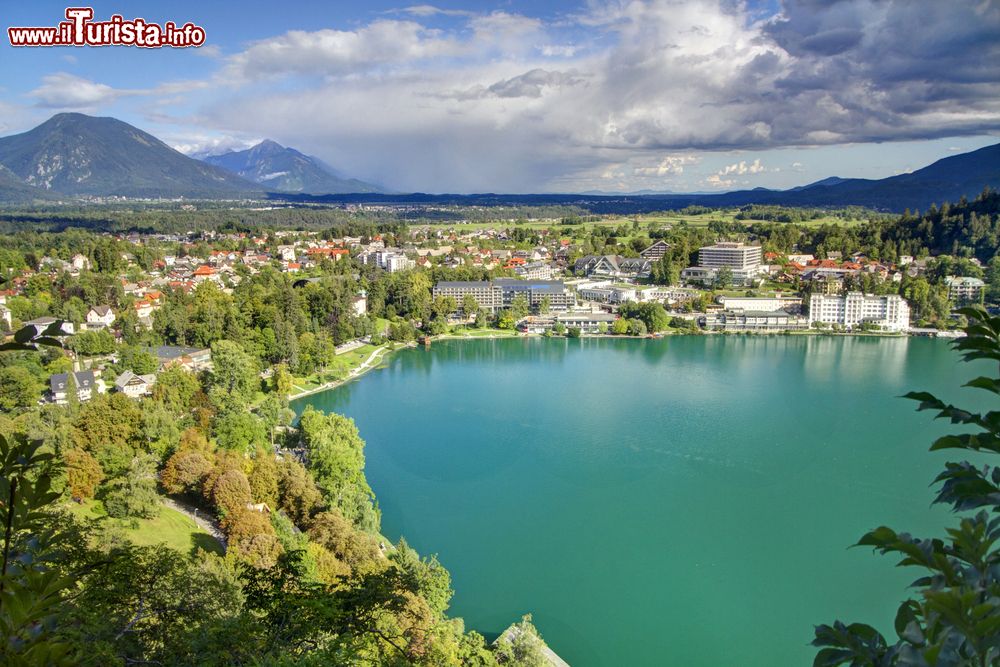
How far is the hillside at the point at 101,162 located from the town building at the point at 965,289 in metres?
68.5

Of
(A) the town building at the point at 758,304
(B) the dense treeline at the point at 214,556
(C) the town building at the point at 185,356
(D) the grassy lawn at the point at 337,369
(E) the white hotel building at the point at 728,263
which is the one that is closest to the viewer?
(B) the dense treeline at the point at 214,556

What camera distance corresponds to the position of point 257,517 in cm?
498

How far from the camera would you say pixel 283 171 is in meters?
130

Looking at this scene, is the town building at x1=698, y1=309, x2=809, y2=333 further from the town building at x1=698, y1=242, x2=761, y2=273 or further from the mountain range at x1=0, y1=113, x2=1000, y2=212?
the mountain range at x1=0, y1=113, x2=1000, y2=212

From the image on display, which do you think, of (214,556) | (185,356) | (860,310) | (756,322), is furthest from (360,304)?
(860,310)

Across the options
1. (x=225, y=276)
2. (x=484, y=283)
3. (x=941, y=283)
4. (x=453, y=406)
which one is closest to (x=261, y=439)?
(x=453, y=406)

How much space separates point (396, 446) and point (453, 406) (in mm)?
1985

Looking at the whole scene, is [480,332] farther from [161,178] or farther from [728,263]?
[161,178]

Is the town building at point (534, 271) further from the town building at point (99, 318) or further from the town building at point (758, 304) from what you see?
the town building at point (99, 318)

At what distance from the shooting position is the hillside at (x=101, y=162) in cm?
6750

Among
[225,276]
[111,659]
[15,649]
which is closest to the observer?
[15,649]

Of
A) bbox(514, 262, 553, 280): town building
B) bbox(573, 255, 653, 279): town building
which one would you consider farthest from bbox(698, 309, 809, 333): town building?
bbox(514, 262, 553, 280): town building

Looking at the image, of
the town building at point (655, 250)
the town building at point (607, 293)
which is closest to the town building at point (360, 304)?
the town building at point (607, 293)

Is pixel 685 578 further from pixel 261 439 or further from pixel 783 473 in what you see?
pixel 261 439
